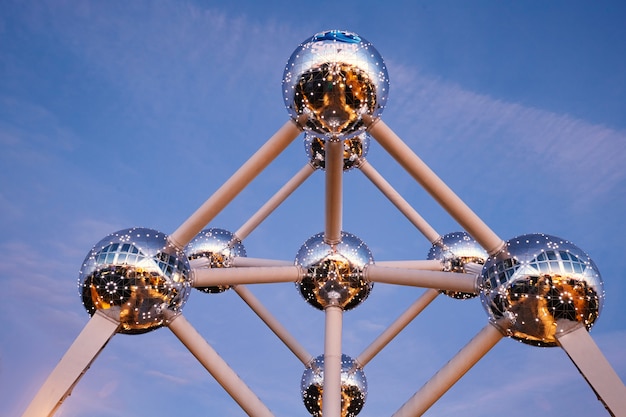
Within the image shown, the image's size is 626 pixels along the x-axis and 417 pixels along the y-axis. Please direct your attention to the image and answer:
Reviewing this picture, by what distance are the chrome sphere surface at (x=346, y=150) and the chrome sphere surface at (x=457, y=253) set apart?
8.84 feet

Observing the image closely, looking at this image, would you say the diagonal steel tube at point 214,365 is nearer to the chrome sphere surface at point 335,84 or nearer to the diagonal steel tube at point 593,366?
the chrome sphere surface at point 335,84

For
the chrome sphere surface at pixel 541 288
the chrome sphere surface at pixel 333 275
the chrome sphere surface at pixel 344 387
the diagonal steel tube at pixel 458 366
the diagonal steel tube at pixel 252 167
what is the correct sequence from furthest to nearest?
the chrome sphere surface at pixel 344 387
the chrome sphere surface at pixel 333 275
the diagonal steel tube at pixel 252 167
the diagonal steel tube at pixel 458 366
the chrome sphere surface at pixel 541 288

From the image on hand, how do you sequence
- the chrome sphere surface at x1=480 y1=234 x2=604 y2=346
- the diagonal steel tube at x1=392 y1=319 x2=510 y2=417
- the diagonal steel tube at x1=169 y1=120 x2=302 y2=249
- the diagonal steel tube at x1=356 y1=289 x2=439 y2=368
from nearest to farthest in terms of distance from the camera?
the chrome sphere surface at x1=480 y1=234 x2=604 y2=346, the diagonal steel tube at x1=392 y1=319 x2=510 y2=417, the diagonal steel tube at x1=169 y1=120 x2=302 y2=249, the diagonal steel tube at x1=356 y1=289 x2=439 y2=368

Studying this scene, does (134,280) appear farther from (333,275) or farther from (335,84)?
(333,275)

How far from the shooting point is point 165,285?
769 cm

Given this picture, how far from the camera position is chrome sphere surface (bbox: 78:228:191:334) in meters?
7.51

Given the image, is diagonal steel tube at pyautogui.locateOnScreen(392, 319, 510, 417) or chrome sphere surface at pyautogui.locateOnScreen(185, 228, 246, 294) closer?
diagonal steel tube at pyautogui.locateOnScreen(392, 319, 510, 417)

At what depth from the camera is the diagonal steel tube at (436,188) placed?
705 centimetres

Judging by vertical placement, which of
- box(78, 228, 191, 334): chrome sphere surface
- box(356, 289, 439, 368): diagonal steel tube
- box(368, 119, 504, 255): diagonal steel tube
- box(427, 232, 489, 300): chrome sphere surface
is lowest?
box(78, 228, 191, 334): chrome sphere surface

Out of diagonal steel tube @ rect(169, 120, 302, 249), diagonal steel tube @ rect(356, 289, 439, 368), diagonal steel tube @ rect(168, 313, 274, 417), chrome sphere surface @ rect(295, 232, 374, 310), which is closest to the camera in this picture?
diagonal steel tube @ rect(169, 120, 302, 249)

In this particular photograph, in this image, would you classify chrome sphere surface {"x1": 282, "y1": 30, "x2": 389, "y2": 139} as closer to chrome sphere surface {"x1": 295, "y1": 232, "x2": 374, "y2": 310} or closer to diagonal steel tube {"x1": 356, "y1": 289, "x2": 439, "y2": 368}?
chrome sphere surface {"x1": 295, "y1": 232, "x2": 374, "y2": 310}

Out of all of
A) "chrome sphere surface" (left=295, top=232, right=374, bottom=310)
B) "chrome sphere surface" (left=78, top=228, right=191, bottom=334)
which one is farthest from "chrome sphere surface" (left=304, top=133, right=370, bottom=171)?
"chrome sphere surface" (left=78, top=228, right=191, bottom=334)

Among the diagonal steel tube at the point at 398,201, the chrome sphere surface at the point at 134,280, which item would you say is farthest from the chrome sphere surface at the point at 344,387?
the chrome sphere surface at the point at 134,280

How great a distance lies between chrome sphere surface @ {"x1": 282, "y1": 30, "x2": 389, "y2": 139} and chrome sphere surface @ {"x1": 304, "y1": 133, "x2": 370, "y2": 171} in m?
4.83
